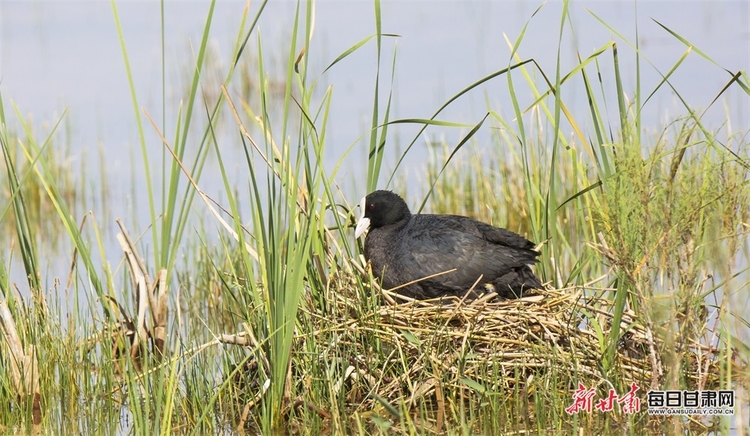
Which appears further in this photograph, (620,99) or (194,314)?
(194,314)

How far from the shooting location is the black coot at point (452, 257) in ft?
18.1

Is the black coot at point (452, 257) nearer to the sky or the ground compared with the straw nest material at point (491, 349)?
nearer to the sky

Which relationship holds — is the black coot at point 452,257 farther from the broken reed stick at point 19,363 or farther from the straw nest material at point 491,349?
the broken reed stick at point 19,363

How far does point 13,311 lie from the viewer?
4.72 m

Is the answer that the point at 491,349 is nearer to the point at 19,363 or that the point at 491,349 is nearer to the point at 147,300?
the point at 147,300

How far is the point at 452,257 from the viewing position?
5.56 meters

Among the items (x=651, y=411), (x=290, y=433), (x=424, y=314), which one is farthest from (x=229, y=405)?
(x=651, y=411)

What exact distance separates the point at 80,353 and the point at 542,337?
98.0 inches

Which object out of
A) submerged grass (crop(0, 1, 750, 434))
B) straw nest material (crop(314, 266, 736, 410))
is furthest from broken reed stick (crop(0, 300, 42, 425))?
straw nest material (crop(314, 266, 736, 410))

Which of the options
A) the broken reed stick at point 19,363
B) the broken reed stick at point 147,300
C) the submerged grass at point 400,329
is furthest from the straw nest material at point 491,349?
the broken reed stick at point 19,363

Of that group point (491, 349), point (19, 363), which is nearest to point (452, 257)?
point (491, 349)

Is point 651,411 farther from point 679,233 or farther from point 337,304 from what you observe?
point 337,304

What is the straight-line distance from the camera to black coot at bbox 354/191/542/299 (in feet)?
18.1

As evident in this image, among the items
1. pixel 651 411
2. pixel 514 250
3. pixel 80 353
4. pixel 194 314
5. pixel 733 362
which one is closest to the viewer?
pixel 651 411
